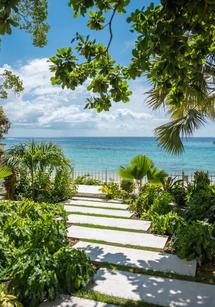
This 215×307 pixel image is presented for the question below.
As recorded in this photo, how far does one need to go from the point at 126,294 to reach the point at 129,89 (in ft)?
8.43

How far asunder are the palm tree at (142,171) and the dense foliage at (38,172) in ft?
5.66

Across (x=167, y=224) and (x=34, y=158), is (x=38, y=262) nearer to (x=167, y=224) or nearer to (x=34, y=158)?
(x=167, y=224)

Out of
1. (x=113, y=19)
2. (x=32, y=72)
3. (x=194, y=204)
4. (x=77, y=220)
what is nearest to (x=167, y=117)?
(x=194, y=204)

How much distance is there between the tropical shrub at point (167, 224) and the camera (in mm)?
5727

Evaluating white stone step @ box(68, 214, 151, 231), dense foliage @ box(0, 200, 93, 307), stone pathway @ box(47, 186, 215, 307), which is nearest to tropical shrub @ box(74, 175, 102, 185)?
stone pathway @ box(47, 186, 215, 307)

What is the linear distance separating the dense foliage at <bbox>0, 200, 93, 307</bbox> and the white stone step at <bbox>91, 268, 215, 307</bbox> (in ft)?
0.92

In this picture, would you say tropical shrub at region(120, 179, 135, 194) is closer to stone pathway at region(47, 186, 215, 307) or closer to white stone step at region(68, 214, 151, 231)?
stone pathway at region(47, 186, 215, 307)

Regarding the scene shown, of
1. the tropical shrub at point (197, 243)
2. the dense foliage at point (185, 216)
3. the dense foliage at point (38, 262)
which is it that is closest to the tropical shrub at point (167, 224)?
the dense foliage at point (185, 216)

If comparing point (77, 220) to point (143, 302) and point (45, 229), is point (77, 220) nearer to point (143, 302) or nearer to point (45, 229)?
point (45, 229)

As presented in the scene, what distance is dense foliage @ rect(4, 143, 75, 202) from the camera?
8797 mm

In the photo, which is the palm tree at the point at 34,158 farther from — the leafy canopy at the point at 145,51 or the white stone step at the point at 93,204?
the leafy canopy at the point at 145,51

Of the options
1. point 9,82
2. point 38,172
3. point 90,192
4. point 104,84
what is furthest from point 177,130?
point 9,82

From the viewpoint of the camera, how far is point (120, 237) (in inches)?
226

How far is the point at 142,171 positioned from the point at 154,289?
5333mm
